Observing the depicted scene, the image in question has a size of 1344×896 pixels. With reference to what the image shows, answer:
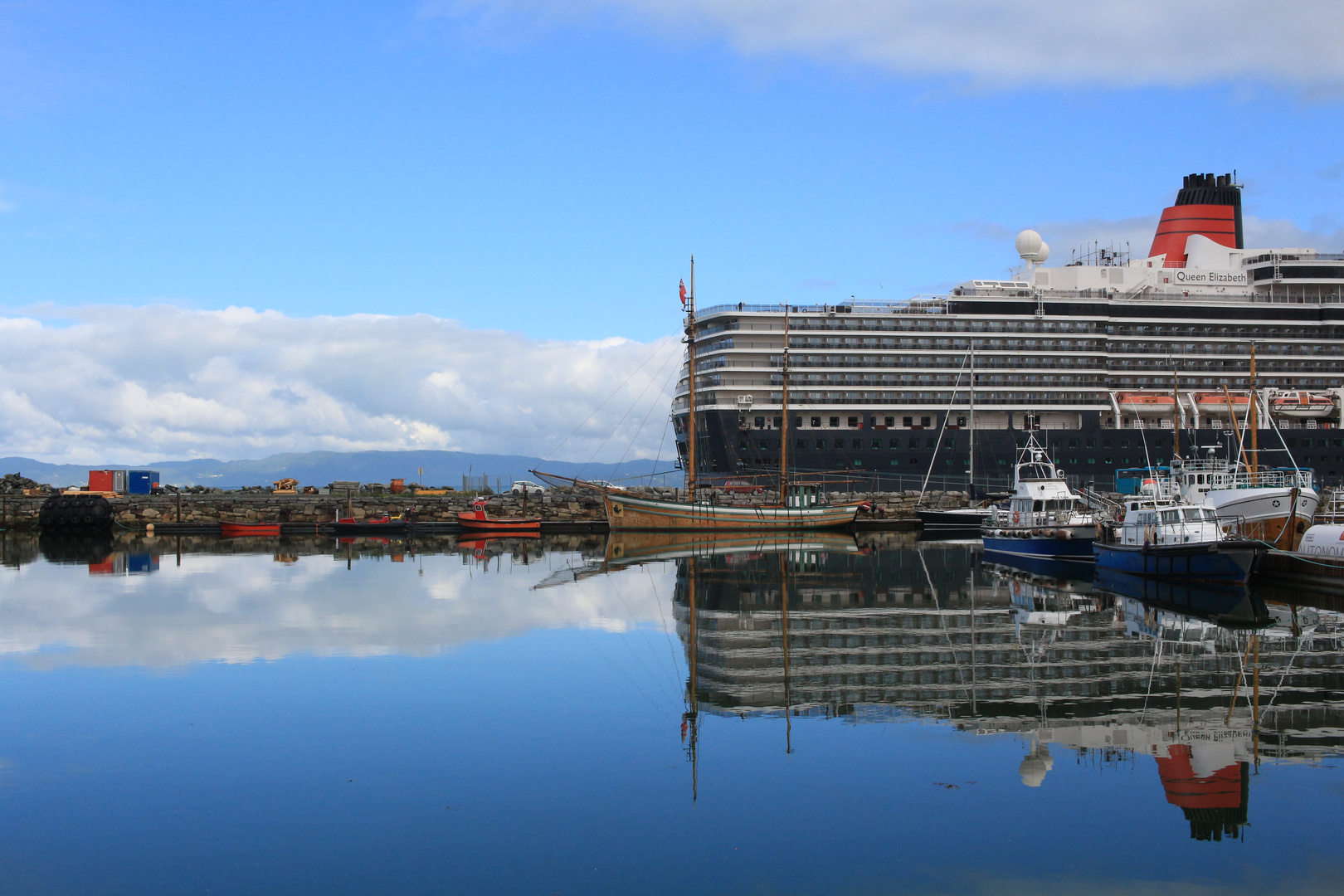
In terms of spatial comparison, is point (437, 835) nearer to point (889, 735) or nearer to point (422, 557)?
point (889, 735)

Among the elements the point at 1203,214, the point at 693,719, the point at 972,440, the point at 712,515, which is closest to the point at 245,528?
the point at 712,515

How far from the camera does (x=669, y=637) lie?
910 inches

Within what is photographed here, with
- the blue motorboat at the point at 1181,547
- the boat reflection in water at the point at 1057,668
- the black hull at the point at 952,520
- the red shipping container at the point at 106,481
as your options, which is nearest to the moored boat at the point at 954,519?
the black hull at the point at 952,520

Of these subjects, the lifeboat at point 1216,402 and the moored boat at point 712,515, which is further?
the lifeboat at point 1216,402

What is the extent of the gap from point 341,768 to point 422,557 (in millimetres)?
31998

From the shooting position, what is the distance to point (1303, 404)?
76.2 meters

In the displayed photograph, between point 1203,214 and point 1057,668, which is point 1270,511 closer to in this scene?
point 1057,668

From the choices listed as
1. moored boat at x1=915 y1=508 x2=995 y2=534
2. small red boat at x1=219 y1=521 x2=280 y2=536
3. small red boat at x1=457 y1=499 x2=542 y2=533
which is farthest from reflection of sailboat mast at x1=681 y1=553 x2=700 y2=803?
small red boat at x1=219 y1=521 x2=280 y2=536

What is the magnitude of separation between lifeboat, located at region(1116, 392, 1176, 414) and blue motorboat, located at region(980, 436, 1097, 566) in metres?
33.6

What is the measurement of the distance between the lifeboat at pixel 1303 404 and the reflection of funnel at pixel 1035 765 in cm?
7259

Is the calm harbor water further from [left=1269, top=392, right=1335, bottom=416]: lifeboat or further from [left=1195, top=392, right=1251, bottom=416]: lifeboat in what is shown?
[left=1269, top=392, right=1335, bottom=416]: lifeboat

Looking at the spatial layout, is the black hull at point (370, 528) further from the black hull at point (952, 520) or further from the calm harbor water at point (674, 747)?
the calm harbor water at point (674, 747)

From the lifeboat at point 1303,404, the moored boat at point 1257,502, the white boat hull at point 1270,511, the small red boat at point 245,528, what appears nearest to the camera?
the white boat hull at point 1270,511

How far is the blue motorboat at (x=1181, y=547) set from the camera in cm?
2977
